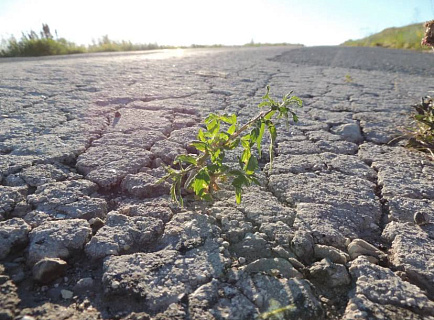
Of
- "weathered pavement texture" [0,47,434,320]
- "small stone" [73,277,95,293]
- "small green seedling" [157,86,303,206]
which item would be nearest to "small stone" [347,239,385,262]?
"weathered pavement texture" [0,47,434,320]

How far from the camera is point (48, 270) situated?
965 mm

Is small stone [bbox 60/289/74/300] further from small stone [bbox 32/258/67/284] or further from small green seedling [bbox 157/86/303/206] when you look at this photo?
small green seedling [bbox 157/86/303/206]

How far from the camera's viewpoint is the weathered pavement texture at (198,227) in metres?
0.91

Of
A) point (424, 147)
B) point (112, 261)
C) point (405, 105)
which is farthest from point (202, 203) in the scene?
point (405, 105)

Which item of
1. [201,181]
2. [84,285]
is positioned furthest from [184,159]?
[84,285]

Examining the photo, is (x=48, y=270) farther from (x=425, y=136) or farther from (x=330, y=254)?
(x=425, y=136)

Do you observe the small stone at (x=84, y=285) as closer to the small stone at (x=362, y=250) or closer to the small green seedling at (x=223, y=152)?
the small green seedling at (x=223, y=152)

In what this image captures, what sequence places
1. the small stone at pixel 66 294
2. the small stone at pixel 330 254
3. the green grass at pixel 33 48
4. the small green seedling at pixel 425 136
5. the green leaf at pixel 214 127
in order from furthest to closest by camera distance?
1. the green grass at pixel 33 48
2. the small green seedling at pixel 425 136
3. the green leaf at pixel 214 127
4. the small stone at pixel 330 254
5. the small stone at pixel 66 294

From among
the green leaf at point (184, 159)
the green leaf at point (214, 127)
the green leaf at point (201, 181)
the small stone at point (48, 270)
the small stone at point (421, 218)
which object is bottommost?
the small stone at point (421, 218)

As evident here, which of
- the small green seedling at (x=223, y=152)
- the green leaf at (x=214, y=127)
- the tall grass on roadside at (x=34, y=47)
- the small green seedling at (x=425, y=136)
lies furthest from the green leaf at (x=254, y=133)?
the tall grass on roadside at (x=34, y=47)

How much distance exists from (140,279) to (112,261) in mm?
115

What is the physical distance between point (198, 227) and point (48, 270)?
46 cm

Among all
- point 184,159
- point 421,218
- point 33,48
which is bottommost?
point 421,218

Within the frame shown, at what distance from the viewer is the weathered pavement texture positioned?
906 millimetres
